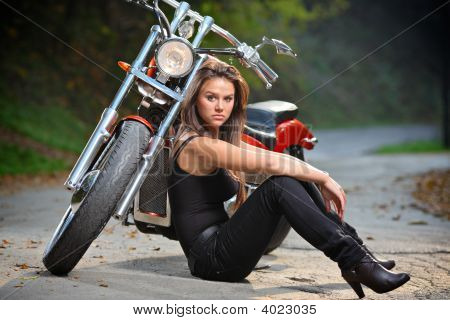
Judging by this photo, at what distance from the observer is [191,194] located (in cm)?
371

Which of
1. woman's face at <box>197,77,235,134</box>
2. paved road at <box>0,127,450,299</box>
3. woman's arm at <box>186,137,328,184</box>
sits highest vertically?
woman's face at <box>197,77,235,134</box>

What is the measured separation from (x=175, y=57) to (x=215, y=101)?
0.96ft

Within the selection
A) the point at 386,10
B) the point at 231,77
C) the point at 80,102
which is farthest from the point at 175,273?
the point at 386,10

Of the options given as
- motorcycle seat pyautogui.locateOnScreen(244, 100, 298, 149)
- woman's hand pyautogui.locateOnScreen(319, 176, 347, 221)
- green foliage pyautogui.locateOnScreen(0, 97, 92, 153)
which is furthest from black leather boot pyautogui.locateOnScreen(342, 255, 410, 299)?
green foliage pyautogui.locateOnScreen(0, 97, 92, 153)

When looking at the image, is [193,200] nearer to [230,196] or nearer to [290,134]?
[230,196]

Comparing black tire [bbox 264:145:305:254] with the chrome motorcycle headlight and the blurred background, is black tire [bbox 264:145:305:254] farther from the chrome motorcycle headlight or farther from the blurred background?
the chrome motorcycle headlight

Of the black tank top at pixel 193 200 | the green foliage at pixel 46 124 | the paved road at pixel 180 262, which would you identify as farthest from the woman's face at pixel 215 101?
the green foliage at pixel 46 124

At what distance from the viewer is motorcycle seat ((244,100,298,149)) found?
15.3 ft

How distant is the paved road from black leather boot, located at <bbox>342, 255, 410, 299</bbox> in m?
0.37

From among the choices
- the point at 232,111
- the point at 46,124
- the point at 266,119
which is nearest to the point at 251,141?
the point at 266,119

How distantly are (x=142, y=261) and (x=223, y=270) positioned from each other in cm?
88

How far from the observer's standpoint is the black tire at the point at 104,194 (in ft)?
11.0

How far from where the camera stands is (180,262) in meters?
4.45

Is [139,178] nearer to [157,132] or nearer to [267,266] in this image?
[157,132]
